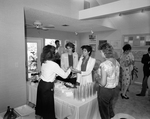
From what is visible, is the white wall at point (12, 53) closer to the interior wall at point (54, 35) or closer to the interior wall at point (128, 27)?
the interior wall at point (54, 35)

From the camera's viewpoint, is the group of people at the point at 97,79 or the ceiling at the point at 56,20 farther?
the ceiling at the point at 56,20

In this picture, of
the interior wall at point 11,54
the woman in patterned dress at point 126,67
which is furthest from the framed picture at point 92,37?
the interior wall at point 11,54

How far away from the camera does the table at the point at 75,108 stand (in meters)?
1.62

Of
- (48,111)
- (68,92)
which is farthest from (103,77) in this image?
(48,111)

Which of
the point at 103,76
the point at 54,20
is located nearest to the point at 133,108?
the point at 103,76

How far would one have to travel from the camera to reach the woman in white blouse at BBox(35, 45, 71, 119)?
5.83 ft

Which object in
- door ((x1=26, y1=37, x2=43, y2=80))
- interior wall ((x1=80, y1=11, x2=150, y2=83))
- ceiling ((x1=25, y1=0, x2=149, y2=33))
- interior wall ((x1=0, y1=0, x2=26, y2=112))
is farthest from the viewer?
door ((x1=26, y1=37, x2=43, y2=80))

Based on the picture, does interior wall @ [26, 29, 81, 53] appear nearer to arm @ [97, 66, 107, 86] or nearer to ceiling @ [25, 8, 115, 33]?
ceiling @ [25, 8, 115, 33]

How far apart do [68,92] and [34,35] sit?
3.92m

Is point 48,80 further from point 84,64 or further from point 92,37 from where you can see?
point 92,37

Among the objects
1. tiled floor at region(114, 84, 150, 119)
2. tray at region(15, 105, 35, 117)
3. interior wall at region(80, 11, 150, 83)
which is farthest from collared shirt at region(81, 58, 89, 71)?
interior wall at region(80, 11, 150, 83)

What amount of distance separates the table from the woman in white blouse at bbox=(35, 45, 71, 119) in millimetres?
113

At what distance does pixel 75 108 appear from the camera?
5.25 ft

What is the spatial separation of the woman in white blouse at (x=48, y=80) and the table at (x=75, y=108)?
0.11m
